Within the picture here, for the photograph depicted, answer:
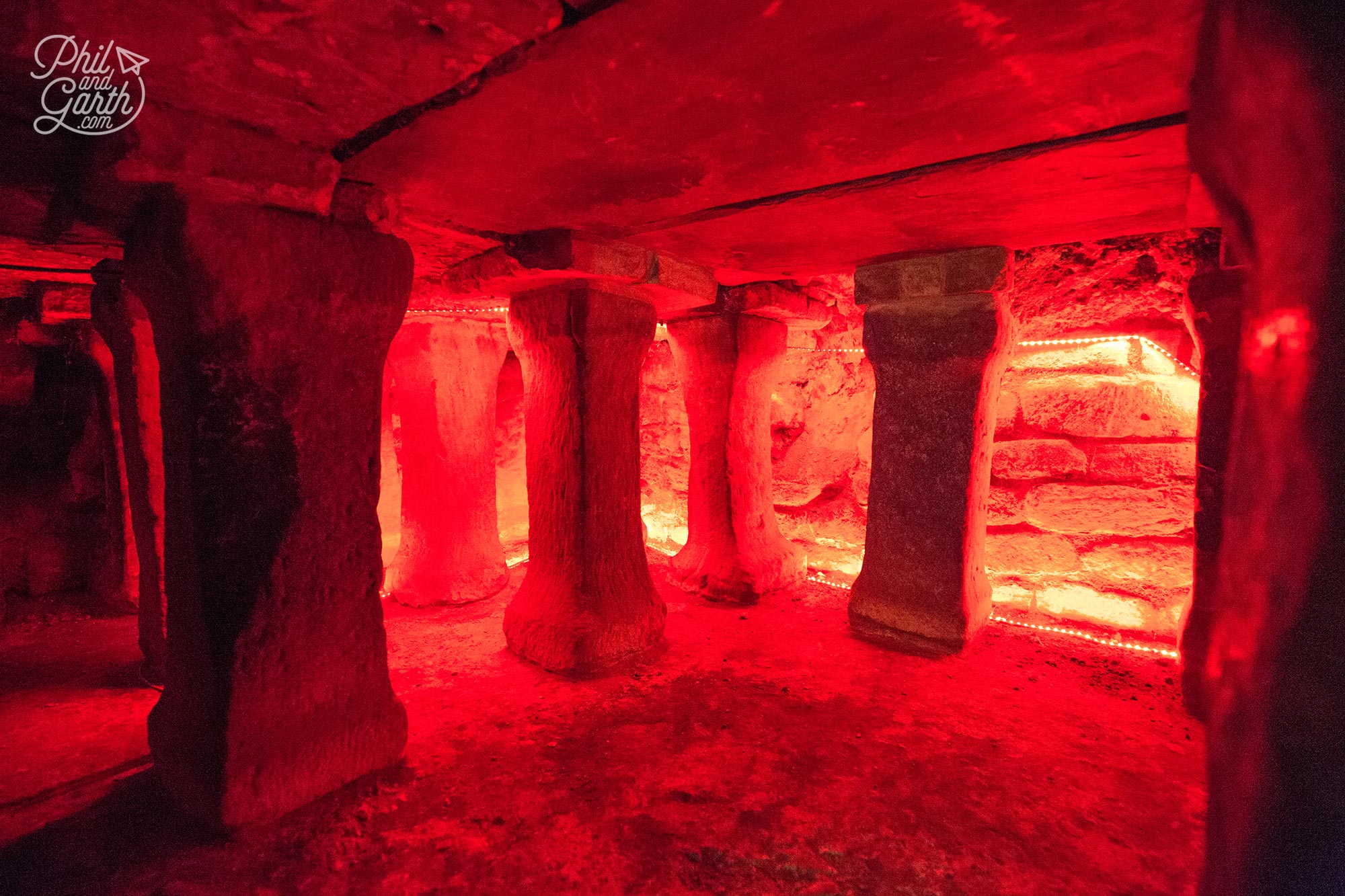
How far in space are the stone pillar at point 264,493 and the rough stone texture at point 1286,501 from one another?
7.16ft

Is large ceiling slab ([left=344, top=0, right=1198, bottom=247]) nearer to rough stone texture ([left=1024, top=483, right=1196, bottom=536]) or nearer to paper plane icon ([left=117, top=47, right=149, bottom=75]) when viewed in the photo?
paper plane icon ([left=117, top=47, right=149, bottom=75])

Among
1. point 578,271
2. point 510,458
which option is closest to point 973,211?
point 578,271

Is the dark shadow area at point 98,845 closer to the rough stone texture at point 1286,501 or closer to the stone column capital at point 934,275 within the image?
the rough stone texture at point 1286,501

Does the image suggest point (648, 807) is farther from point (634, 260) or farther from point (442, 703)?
point (634, 260)

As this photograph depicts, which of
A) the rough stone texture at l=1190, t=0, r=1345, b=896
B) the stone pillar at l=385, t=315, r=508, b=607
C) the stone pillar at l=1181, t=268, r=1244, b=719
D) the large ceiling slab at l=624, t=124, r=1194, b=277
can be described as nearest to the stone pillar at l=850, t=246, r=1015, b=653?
the large ceiling slab at l=624, t=124, r=1194, b=277

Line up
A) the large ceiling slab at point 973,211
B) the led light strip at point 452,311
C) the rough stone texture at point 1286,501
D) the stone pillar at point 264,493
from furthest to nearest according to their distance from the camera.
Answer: the led light strip at point 452,311 → the large ceiling slab at point 973,211 → the stone pillar at point 264,493 → the rough stone texture at point 1286,501

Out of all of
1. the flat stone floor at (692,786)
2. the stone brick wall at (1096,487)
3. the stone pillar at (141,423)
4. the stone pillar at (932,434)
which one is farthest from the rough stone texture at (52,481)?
the stone brick wall at (1096,487)

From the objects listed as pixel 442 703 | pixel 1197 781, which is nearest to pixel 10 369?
pixel 442 703

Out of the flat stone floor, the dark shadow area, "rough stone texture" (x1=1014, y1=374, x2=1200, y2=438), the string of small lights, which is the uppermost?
the string of small lights

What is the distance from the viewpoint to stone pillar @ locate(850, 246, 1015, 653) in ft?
9.59

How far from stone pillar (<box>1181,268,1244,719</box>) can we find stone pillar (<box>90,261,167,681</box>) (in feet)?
15.5

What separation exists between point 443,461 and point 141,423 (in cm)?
161

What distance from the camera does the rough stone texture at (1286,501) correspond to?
2.25 feet

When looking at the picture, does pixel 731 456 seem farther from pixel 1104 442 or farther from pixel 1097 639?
pixel 1104 442
